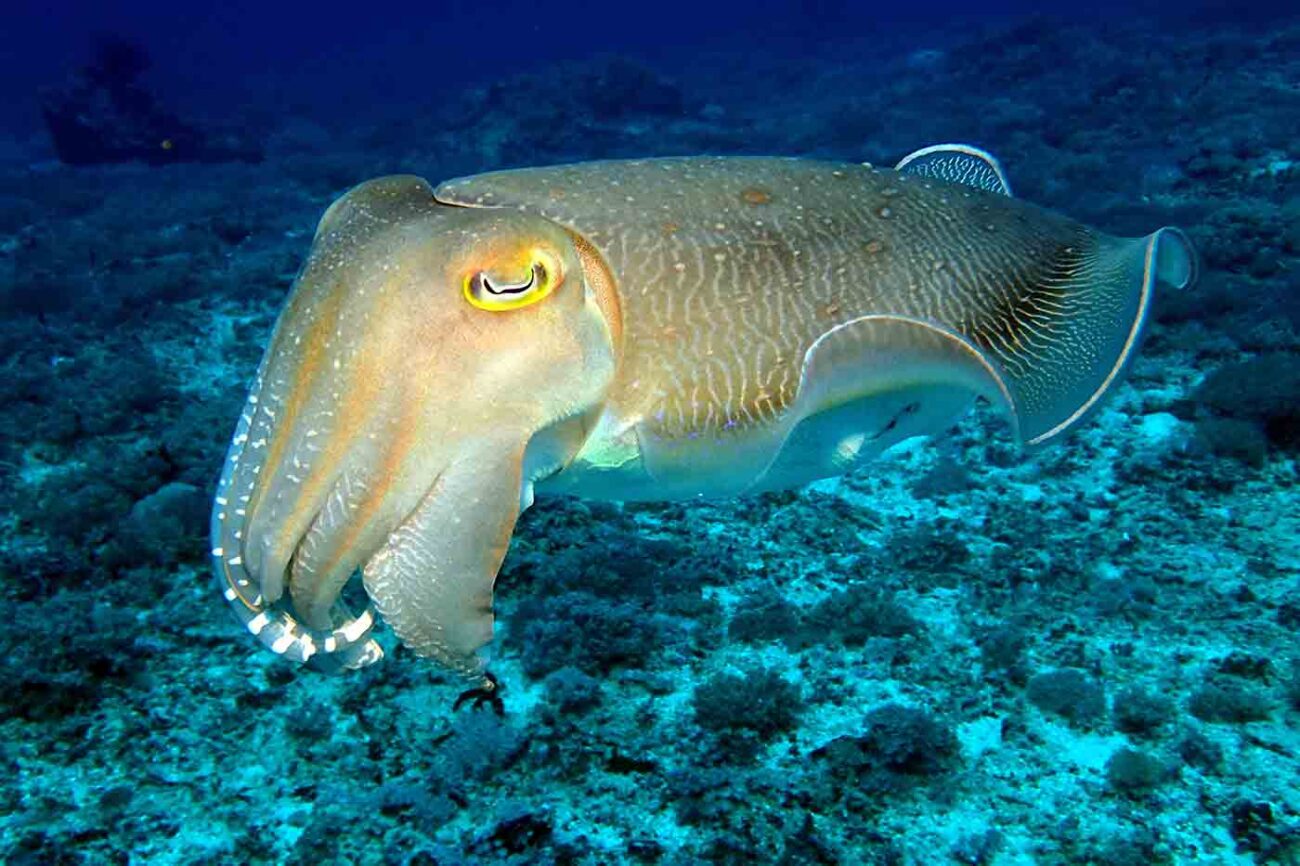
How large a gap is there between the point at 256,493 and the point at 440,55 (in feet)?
171

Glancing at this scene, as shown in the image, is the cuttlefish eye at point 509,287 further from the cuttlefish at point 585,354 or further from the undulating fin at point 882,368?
the undulating fin at point 882,368

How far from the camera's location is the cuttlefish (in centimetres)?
174

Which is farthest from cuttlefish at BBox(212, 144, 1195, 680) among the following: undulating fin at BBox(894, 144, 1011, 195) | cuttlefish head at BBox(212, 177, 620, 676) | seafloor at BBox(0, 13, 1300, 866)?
seafloor at BBox(0, 13, 1300, 866)

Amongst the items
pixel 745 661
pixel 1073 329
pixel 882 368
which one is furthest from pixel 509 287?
pixel 745 661

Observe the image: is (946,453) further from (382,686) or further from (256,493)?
(256,493)

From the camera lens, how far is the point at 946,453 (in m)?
6.00

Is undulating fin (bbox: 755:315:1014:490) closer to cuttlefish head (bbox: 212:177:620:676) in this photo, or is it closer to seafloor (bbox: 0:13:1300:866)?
cuttlefish head (bbox: 212:177:620:676)

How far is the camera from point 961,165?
3400 millimetres

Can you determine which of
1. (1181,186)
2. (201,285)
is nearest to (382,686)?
(201,285)

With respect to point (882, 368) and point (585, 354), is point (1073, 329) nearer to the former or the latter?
point (882, 368)

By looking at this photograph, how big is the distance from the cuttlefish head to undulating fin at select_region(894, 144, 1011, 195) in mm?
2070

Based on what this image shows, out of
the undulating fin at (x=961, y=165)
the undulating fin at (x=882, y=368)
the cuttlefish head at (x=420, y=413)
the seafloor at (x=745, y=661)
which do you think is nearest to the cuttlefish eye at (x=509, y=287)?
the cuttlefish head at (x=420, y=413)

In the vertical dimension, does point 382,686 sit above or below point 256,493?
below

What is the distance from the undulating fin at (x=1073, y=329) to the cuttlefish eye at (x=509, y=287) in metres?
1.04
